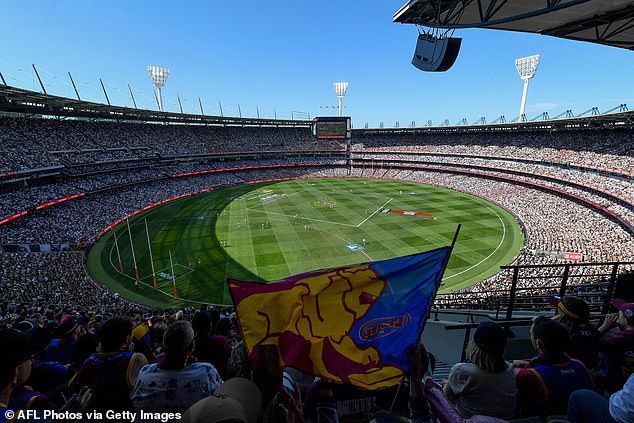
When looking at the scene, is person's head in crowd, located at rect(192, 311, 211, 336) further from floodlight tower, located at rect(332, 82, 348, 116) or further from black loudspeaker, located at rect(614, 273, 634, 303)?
floodlight tower, located at rect(332, 82, 348, 116)

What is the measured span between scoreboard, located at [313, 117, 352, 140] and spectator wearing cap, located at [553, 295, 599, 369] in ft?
264

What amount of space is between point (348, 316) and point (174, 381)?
195cm

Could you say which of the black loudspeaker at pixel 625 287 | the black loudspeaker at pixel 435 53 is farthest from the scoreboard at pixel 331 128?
the black loudspeaker at pixel 625 287

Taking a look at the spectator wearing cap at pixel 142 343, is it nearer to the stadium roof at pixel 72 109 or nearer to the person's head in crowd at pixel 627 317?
the person's head in crowd at pixel 627 317

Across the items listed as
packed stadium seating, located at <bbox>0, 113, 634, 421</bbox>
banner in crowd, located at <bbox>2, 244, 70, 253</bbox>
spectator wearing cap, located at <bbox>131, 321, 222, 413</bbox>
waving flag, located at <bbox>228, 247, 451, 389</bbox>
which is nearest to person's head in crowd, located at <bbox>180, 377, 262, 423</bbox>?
waving flag, located at <bbox>228, 247, 451, 389</bbox>

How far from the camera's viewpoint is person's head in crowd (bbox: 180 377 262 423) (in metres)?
1.59

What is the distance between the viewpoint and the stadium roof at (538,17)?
394 inches

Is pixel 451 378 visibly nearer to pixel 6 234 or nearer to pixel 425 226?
pixel 425 226

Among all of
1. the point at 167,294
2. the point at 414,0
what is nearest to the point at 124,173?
the point at 167,294

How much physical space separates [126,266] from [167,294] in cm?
724

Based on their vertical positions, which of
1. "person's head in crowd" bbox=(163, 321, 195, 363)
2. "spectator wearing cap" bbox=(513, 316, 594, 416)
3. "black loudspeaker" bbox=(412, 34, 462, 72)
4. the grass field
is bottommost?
the grass field

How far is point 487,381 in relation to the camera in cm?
288

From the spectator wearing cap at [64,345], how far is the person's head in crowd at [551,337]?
7315mm

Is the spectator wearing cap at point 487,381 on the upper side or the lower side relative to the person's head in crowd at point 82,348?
upper
